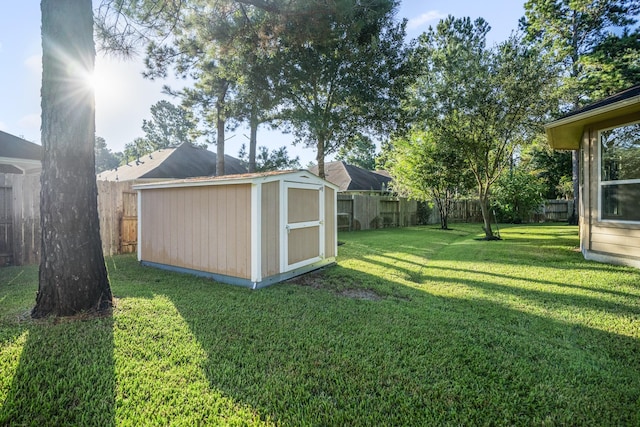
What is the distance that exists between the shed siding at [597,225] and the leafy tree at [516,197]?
36.8ft

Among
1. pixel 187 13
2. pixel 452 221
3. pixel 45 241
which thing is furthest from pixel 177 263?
pixel 452 221

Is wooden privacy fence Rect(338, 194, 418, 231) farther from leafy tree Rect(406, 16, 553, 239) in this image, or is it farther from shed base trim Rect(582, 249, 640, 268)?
shed base trim Rect(582, 249, 640, 268)

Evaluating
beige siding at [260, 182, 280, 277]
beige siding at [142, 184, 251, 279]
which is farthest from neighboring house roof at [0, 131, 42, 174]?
beige siding at [260, 182, 280, 277]

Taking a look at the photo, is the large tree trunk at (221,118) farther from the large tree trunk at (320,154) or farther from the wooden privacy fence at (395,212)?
the wooden privacy fence at (395,212)

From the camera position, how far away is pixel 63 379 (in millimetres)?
2068

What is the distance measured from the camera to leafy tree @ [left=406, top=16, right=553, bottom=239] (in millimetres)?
8328

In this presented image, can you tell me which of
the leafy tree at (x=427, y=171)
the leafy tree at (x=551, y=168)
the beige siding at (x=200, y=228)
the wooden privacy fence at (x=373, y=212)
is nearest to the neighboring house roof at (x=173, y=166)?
the wooden privacy fence at (x=373, y=212)

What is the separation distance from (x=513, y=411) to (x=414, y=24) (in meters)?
8.71

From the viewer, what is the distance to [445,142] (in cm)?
987

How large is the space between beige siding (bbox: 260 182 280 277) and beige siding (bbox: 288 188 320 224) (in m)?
0.33

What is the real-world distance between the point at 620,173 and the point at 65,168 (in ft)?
27.4

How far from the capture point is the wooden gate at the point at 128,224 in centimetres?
727

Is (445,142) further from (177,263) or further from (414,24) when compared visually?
(177,263)

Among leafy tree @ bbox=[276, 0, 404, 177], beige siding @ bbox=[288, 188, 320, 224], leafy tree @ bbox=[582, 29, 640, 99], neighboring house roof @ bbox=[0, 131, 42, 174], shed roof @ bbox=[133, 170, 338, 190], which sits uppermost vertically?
leafy tree @ bbox=[582, 29, 640, 99]
